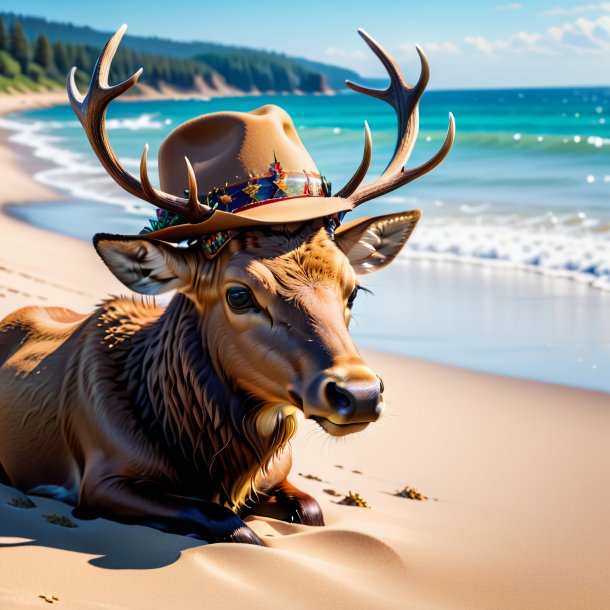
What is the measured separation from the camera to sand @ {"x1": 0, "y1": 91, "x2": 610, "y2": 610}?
3.76 meters

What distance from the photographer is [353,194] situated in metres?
4.50

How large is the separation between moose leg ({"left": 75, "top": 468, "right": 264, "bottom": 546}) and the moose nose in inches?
31.8

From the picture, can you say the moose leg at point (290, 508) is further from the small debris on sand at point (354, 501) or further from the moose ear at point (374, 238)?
the moose ear at point (374, 238)

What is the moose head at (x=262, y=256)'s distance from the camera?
3852 mm

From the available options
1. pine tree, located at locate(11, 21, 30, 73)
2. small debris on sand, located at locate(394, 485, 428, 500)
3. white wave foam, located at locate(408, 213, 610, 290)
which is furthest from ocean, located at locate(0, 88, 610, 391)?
pine tree, located at locate(11, 21, 30, 73)

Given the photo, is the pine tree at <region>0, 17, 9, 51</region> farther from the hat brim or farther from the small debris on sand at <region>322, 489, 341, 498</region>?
the hat brim

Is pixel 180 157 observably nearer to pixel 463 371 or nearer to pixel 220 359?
pixel 220 359

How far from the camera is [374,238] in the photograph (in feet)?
15.2

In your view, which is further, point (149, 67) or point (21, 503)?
point (149, 67)

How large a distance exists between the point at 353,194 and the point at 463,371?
13.6 ft

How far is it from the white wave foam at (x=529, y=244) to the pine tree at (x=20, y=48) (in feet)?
341

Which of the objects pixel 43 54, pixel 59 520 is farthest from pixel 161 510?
pixel 43 54

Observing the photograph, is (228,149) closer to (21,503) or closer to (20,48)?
(21,503)

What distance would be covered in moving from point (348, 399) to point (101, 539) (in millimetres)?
1200
